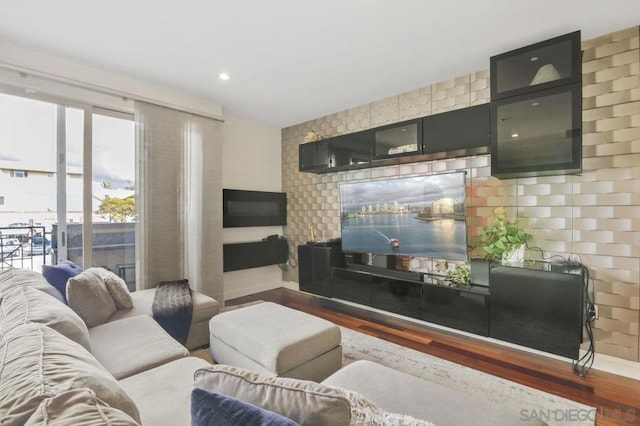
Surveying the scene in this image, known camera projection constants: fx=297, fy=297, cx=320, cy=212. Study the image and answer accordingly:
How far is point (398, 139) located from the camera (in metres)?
3.31

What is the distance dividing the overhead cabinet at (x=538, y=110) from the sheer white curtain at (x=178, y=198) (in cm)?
315

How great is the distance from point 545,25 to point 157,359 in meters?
3.44

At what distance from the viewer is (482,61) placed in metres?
2.76

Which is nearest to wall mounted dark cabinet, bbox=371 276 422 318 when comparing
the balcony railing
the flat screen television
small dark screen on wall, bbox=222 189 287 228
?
the flat screen television

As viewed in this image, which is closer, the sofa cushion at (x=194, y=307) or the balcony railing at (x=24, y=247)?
the sofa cushion at (x=194, y=307)

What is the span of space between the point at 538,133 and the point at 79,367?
10.2ft

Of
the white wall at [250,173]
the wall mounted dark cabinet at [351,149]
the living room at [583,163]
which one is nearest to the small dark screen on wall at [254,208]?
the white wall at [250,173]

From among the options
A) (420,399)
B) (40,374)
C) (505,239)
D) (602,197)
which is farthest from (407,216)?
(40,374)

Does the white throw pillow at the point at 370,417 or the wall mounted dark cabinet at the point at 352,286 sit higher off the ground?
the white throw pillow at the point at 370,417

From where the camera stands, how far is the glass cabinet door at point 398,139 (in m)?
3.14

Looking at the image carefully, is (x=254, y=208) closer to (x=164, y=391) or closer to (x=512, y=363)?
(x=164, y=391)

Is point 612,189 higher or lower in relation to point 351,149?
lower

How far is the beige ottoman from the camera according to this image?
1.82 meters

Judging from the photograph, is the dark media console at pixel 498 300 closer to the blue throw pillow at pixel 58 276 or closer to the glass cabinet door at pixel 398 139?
the glass cabinet door at pixel 398 139
